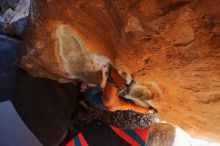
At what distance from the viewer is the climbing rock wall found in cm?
129

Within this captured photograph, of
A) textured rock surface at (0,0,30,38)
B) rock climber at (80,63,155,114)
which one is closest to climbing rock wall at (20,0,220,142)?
rock climber at (80,63,155,114)

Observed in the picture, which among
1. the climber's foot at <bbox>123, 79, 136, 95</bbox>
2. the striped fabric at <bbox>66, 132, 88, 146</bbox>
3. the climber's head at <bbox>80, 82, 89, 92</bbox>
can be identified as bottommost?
the striped fabric at <bbox>66, 132, 88, 146</bbox>

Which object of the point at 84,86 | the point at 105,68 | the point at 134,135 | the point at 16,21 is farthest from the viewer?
the point at 16,21

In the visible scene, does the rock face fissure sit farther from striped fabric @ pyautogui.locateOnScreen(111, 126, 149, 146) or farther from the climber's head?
striped fabric @ pyautogui.locateOnScreen(111, 126, 149, 146)

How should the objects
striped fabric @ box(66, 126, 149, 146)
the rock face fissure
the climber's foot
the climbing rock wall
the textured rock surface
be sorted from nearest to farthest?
the climbing rock wall
the rock face fissure
the climber's foot
striped fabric @ box(66, 126, 149, 146)
the textured rock surface

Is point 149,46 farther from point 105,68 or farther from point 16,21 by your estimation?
point 16,21

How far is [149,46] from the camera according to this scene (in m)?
1.58

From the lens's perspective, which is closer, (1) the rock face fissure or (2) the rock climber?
(1) the rock face fissure

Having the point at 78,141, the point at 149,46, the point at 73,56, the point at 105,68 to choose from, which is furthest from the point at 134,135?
the point at 149,46

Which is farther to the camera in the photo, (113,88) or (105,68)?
(113,88)

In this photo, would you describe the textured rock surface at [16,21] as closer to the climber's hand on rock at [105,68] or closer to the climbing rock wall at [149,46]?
the climbing rock wall at [149,46]

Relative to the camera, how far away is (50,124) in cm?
316

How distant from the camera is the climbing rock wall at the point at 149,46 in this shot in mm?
1294

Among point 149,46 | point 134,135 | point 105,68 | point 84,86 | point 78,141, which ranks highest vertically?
point 149,46
